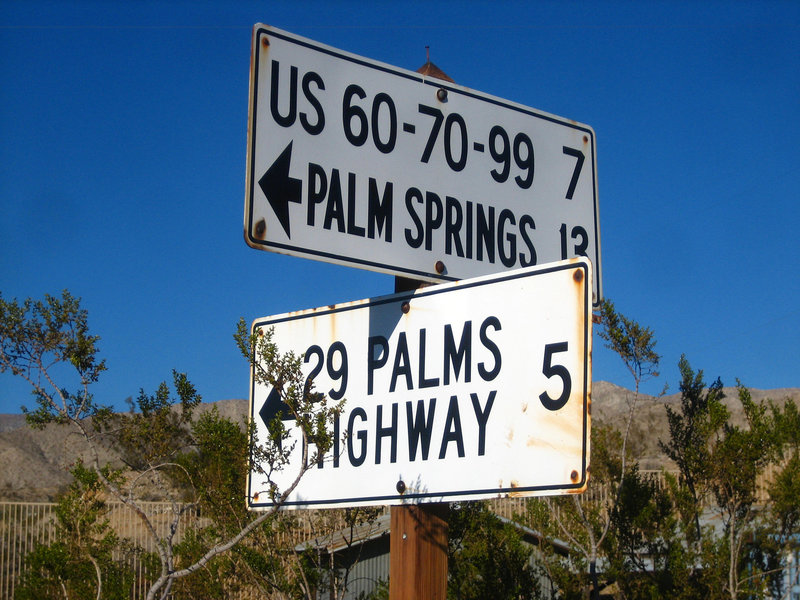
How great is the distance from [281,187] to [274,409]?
0.78 m

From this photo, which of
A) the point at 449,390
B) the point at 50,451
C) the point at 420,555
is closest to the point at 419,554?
the point at 420,555

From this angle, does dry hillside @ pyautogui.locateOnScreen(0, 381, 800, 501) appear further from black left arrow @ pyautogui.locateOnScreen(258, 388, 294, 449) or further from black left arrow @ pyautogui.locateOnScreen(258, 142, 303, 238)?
black left arrow @ pyautogui.locateOnScreen(258, 142, 303, 238)

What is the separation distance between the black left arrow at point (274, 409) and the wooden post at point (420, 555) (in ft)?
1.37

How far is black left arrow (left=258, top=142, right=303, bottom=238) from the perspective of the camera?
220cm

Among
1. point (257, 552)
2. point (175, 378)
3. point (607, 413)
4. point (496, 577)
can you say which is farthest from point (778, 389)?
point (175, 378)

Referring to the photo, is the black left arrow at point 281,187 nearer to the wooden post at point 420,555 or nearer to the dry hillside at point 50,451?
the wooden post at point 420,555

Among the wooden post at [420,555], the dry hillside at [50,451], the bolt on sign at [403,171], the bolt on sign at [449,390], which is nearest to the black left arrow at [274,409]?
the bolt on sign at [449,390]

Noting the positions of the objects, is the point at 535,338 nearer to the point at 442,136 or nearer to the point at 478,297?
the point at 478,297

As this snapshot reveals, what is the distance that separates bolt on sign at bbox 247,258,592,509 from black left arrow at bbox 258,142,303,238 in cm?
41

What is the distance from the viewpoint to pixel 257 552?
716 cm

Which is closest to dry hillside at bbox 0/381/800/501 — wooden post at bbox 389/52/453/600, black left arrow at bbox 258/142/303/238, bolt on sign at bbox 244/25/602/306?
bolt on sign at bbox 244/25/602/306

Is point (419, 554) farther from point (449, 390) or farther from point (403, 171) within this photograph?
point (403, 171)

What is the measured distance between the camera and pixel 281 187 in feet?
7.29

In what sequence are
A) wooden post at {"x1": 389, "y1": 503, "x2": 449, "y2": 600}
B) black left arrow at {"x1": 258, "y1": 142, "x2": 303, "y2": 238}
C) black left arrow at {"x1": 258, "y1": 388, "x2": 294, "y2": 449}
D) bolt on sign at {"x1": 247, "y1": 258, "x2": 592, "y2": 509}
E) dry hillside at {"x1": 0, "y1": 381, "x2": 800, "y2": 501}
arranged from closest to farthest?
bolt on sign at {"x1": 247, "y1": 258, "x2": 592, "y2": 509}
black left arrow at {"x1": 258, "y1": 142, "x2": 303, "y2": 238}
wooden post at {"x1": 389, "y1": 503, "x2": 449, "y2": 600}
black left arrow at {"x1": 258, "y1": 388, "x2": 294, "y2": 449}
dry hillside at {"x1": 0, "y1": 381, "x2": 800, "y2": 501}
